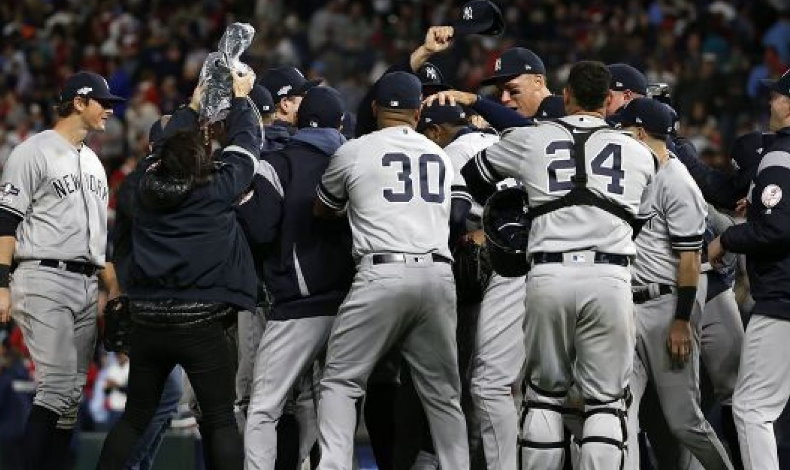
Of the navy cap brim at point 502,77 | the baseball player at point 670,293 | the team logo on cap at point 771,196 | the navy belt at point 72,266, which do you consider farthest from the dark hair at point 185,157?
the team logo on cap at point 771,196

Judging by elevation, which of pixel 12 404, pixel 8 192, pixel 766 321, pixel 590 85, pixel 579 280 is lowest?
pixel 12 404

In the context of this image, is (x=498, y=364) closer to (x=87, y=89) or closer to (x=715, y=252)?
(x=715, y=252)

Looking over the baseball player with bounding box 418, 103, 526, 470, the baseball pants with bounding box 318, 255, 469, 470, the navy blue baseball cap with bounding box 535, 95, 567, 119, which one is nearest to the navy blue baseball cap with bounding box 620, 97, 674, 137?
the navy blue baseball cap with bounding box 535, 95, 567, 119

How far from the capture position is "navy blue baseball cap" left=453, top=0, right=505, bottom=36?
8.42 m

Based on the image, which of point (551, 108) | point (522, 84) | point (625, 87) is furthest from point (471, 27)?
point (625, 87)

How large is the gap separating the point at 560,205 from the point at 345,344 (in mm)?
1246

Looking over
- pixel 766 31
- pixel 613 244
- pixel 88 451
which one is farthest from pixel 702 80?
pixel 613 244

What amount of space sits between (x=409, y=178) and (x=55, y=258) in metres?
2.10

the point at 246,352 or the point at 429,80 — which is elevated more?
the point at 429,80

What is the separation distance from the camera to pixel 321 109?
801 cm

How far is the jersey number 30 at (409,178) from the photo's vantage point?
7430 millimetres

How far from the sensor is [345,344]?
7.46 meters

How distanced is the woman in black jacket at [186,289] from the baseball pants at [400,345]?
466 millimetres

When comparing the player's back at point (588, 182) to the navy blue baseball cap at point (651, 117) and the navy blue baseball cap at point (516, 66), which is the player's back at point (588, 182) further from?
the navy blue baseball cap at point (516, 66)
